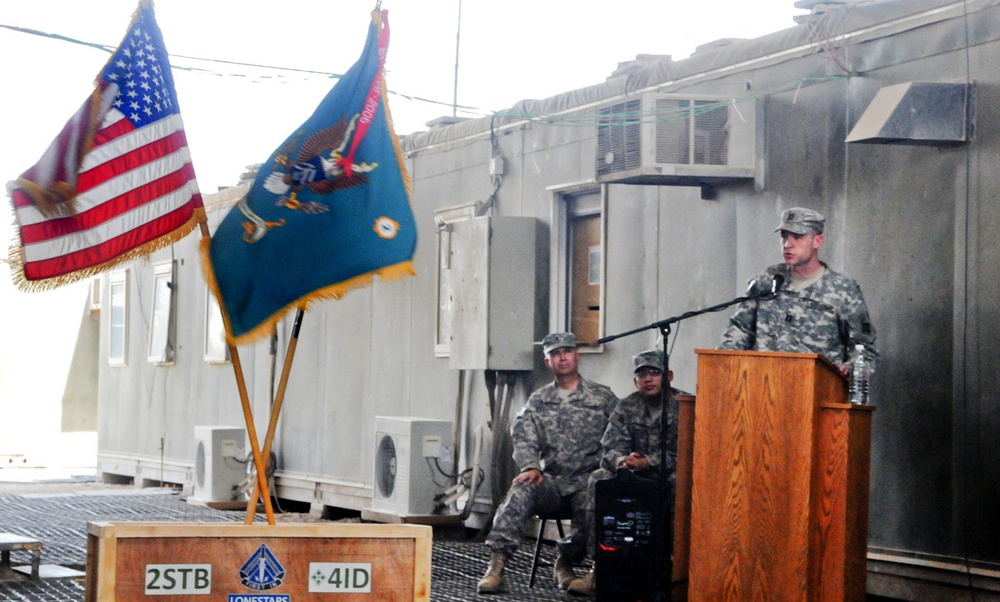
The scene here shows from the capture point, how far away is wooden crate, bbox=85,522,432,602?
4.12m

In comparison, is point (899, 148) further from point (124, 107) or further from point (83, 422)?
point (83, 422)

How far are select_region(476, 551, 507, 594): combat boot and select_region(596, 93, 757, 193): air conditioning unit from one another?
2078 mm

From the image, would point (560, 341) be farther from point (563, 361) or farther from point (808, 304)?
point (808, 304)

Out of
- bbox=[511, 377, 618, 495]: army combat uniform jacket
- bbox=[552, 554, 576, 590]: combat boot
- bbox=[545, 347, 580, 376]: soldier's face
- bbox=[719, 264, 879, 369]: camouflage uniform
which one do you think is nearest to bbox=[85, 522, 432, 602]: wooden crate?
bbox=[719, 264, 879, 369]: camouflage uniform

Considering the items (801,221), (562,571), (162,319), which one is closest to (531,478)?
Answer: (562,571)

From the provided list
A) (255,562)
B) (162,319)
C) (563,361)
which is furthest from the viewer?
(162,319)

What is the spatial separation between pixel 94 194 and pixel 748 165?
3.86 meters

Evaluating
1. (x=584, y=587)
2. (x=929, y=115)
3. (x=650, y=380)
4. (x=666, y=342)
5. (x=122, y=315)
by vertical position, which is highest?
(x=929, y=115)

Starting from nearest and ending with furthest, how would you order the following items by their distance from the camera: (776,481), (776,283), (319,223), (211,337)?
(319,223) → (776,481) → (776,283) → (211,337)

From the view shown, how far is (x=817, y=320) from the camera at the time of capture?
20.4 feet

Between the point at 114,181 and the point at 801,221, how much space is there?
2.83 metres

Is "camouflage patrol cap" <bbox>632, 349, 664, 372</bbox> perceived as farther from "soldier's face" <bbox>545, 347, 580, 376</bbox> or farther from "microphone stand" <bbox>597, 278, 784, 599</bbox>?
"microphone stand" <bbox>597, 278, 784, 599</bbox>

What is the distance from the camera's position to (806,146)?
23.8 ft

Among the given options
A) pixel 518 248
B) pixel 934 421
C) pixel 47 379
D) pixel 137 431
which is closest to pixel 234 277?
pixel 934 421
